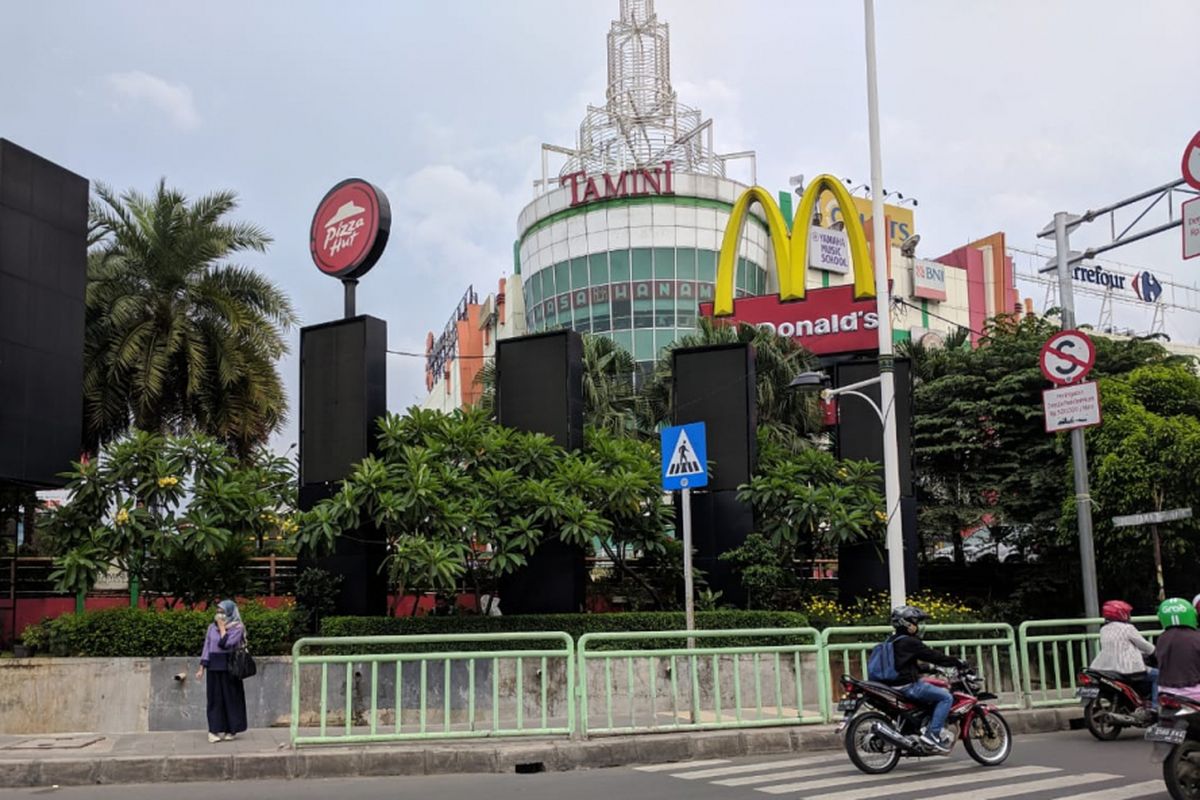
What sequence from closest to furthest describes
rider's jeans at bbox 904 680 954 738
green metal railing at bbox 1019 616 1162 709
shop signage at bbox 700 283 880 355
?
rider's jeans at bbox 904 680 954 738
green metal railing at bbox 1019 616 1162 709
shop signage at bbox 700 283 880 355

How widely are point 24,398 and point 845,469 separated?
41.0 feet

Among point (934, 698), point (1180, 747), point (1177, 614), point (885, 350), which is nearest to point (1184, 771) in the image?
point (1180, 747)

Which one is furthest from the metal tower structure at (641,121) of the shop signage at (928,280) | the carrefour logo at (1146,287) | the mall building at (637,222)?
the carrefour logo at (1146,287)

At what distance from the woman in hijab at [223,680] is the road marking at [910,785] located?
6.01 meters

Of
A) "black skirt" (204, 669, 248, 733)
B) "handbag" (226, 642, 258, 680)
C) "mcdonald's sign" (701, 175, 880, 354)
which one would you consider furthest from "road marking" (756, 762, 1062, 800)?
"mcdonald's sign" (701, 175, 880, 354)

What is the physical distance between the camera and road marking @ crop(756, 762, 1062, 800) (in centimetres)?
934

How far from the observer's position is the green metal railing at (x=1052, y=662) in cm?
1402

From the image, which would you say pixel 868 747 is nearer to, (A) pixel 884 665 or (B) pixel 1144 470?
(A) pixel 884 665

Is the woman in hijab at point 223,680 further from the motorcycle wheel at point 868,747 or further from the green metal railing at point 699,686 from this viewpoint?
the motorcycle wheel at point 868,747

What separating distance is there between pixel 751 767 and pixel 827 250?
56.6 metres

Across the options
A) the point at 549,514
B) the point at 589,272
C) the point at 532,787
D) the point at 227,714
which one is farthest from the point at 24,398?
the point at 589,272

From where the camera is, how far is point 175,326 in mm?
23891

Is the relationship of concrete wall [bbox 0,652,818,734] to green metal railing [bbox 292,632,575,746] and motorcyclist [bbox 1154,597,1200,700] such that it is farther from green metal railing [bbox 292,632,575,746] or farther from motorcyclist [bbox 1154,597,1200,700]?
motorcyclist [bbox 1154,597,1200,700]

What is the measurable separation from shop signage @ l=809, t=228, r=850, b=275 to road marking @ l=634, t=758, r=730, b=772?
180 ft
